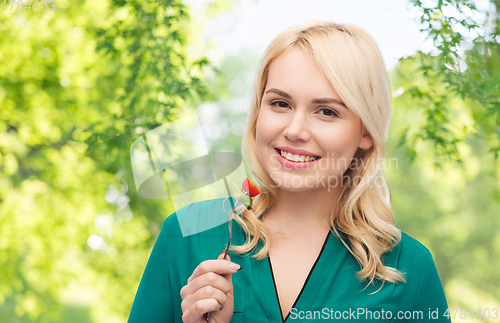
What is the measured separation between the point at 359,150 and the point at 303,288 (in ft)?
1.97

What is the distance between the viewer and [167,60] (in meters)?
2.96

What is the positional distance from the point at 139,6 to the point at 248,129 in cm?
194

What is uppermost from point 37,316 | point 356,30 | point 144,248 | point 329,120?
point 356,30

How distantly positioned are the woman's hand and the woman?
0.10ft

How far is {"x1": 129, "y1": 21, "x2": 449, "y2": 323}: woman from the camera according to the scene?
4.23 ft

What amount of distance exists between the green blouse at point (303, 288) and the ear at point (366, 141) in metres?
0.41

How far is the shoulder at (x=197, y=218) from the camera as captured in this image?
4.67 ft

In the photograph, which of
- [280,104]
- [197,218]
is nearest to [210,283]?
[197,218]

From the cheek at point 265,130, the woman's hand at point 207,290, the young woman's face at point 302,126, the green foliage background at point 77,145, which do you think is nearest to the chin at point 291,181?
the young woman's face at point 302,126

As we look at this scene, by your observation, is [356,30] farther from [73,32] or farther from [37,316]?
[37,316]

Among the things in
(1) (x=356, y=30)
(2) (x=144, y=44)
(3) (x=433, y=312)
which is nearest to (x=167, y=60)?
(2) (x=144, y=44)

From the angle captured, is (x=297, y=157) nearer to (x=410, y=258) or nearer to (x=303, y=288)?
(x=303, y=288)

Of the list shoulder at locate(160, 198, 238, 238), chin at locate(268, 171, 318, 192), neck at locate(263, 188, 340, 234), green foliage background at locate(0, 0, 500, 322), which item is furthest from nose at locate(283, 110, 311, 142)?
green foliage background at locate(0, 0, 500, 322)

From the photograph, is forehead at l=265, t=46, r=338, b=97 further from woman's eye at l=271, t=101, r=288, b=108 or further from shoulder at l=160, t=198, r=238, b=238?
shoulder at l=160, t=198, r=238, b=238
